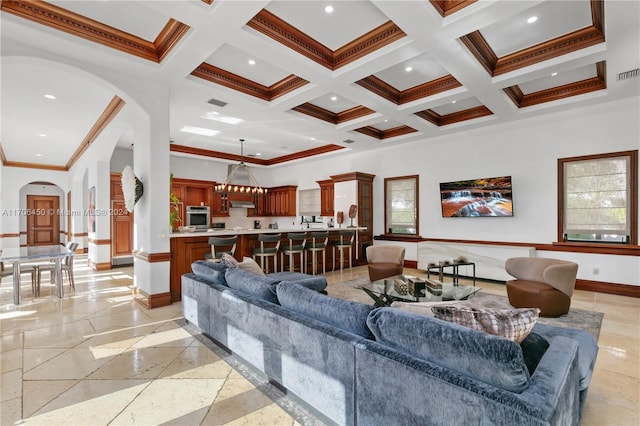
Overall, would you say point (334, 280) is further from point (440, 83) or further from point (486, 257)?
point (440, 83)

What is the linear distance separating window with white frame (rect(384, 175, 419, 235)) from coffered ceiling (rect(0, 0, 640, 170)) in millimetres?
1681

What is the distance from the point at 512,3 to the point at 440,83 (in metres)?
2.00

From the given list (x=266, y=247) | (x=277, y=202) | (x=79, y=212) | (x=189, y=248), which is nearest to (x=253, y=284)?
(x=189, y=248)

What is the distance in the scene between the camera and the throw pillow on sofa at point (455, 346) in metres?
1.20

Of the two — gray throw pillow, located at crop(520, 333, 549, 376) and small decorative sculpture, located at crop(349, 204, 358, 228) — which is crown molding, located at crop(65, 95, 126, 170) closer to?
small decorative sculpture, located at crop(349, 204, 358, 228)

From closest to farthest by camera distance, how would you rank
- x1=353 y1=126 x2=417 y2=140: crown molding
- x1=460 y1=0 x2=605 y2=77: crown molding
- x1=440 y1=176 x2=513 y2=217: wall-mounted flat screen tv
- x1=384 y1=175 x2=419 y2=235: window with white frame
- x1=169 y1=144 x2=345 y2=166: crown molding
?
x1=460 y1=0 x2=605 y2=77: crown molding
x1=440 y1=176 x2=513 y2=217: wall-mounted flat screen tv
x1=353 y1=126 x2=417 y2=140: crown molding
x1=384 y1=175 x2=419 y2=235: window with white frame
x1=169 y1=144 x2=345 y2=166: crown molding

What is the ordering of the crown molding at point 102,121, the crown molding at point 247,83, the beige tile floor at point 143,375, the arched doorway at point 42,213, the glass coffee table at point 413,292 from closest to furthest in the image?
the beige tile floor at point 143,375
the glass coffee table at point 413,292
the crown molding at point 247,83
the crown molding at point 102,121
the arched doorway at point 42,213

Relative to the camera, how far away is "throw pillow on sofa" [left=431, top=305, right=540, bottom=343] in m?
1.42

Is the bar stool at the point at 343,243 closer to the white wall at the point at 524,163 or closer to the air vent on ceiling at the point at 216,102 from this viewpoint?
the white wall at the point at 524,163

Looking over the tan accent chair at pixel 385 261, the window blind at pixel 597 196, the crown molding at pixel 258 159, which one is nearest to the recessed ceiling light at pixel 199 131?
the crown molding at pixel 258 159

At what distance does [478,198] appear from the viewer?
6293 mm

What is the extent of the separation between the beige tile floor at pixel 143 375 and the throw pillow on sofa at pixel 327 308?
663mm

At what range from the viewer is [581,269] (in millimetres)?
5207

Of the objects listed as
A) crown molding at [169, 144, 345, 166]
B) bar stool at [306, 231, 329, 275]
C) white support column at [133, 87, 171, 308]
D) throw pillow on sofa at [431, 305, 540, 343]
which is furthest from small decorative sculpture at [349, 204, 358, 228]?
throw pillow on sofa at [431, 305, 540, 343]
